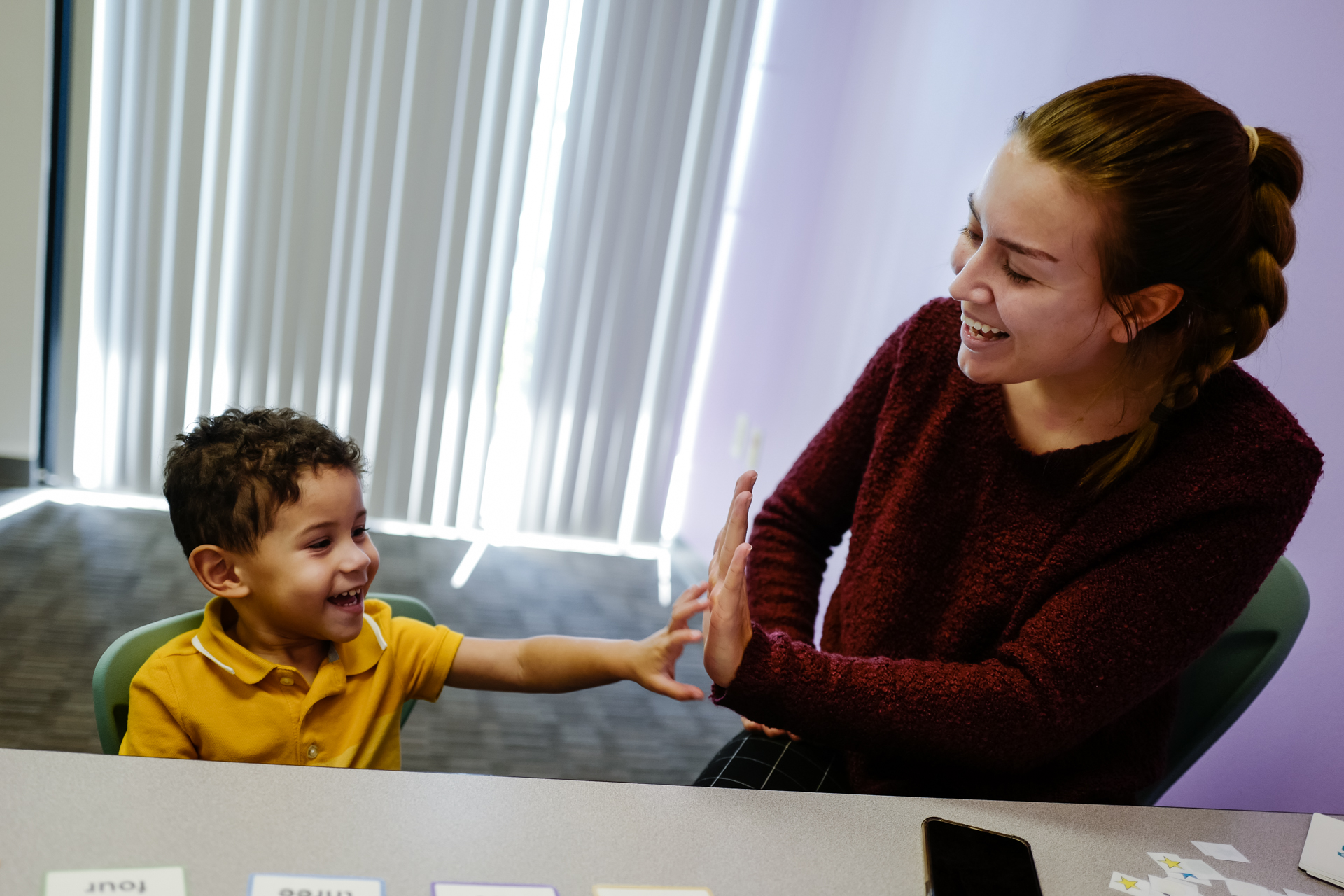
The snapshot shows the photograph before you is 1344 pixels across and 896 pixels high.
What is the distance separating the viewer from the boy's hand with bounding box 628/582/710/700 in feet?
3.52

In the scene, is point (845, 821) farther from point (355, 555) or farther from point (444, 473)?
point (444, 473)

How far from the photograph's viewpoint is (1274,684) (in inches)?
56.9

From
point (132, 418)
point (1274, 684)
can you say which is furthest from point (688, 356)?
point (1274, 684)

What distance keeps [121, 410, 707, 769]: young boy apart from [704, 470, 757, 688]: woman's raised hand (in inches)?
2.3

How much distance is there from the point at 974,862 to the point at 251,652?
0.82 meters

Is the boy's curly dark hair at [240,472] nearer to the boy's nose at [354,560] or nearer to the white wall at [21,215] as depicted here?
the boy's nose at [354,560]

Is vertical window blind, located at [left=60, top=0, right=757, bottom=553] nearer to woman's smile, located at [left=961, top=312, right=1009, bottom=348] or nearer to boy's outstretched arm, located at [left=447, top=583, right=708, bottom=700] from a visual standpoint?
boy's outstretched arm, located at [left=447, top=583, right=708, bottom=700]

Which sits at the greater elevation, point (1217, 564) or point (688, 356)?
point (1217, 564)

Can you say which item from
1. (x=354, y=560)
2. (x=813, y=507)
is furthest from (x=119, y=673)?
(x=813, y=507)

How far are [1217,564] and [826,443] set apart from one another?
1.72ft

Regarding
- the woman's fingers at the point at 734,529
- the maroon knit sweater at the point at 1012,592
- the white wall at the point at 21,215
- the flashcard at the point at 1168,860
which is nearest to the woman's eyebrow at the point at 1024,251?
the maroon knit sweater at the point at 1012,592

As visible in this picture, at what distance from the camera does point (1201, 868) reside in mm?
904

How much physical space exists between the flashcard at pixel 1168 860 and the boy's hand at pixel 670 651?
457mm

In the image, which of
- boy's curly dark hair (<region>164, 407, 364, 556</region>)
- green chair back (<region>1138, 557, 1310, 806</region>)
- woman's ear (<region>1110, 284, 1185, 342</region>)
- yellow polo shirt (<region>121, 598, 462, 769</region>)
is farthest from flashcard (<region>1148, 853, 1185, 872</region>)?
boy's curly dark hair (<region>164, 407, 364, 556</region>)
